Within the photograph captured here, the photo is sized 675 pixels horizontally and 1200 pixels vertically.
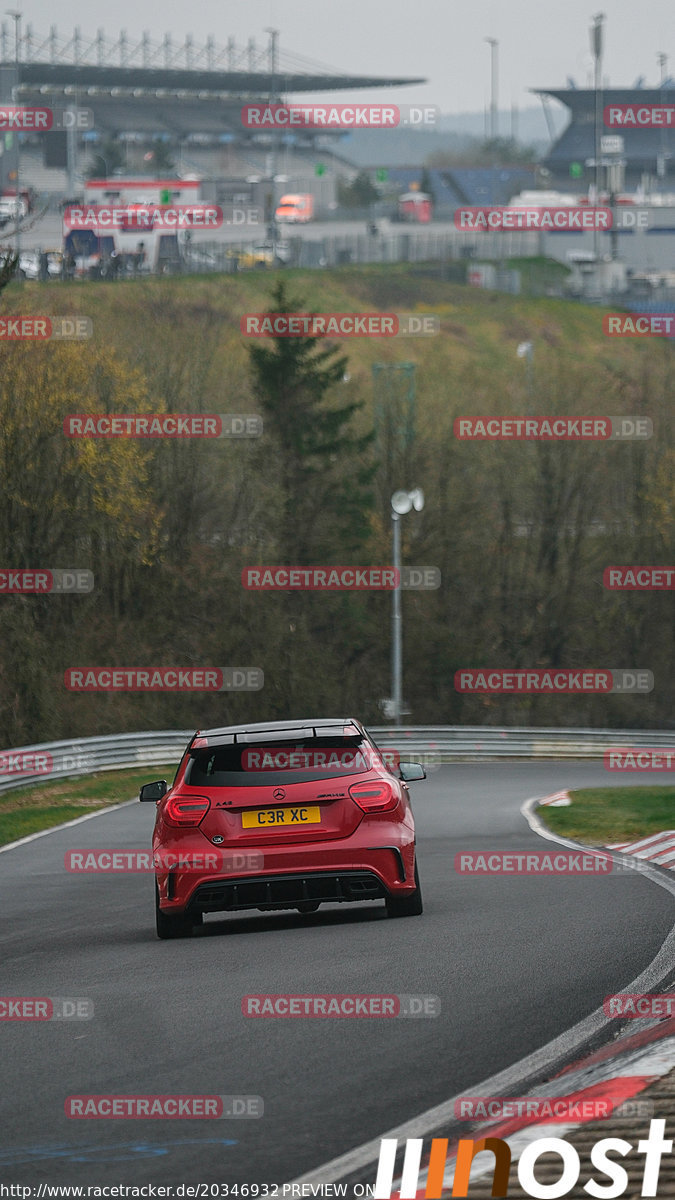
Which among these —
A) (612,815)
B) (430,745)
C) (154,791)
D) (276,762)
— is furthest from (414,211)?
(276,762)

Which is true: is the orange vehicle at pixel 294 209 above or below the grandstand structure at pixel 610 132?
below

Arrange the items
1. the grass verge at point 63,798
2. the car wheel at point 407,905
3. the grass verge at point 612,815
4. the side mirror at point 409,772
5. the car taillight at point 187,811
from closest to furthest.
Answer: the car taillight at point 187,811 < the car wheel at point 407,905 < the side mirror at point 409,772 < the grass verge at point 612,815 < the grass verge at point 63,798

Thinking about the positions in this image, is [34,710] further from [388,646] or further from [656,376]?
[656,376]

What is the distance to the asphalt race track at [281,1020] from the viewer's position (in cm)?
562

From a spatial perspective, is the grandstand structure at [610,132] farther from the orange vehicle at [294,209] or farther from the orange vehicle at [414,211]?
the orange vehicle at [294,209]

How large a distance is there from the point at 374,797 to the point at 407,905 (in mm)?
802

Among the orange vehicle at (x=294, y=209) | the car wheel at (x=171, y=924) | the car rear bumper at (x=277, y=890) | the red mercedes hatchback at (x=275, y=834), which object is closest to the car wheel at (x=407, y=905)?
the red mercedes hatchback at (x=275, y=834)

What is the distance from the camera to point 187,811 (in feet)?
33.3

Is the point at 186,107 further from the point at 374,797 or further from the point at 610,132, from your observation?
the point at 374,797

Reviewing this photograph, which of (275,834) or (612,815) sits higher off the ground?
(275,834)

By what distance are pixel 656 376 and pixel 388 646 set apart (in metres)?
17.3

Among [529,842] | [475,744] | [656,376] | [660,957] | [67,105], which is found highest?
[67,105]

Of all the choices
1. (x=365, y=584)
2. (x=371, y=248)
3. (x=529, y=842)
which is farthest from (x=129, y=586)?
(x=371, y=248)

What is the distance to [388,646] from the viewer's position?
2112 inches
